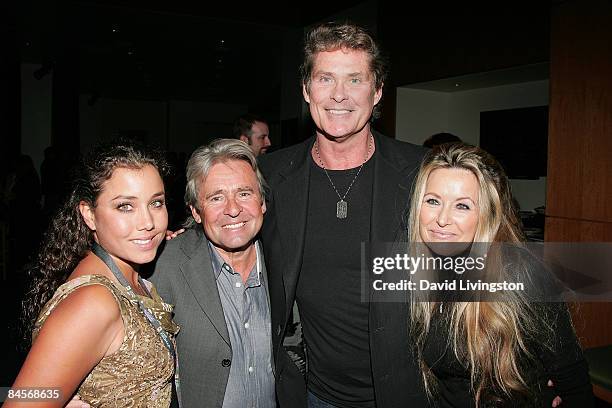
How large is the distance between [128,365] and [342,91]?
1.30m

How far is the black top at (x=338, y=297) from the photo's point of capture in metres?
2.01

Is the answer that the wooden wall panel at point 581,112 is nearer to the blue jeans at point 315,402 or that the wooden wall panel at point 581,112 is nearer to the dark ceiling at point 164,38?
the blue jeans at point 315,402

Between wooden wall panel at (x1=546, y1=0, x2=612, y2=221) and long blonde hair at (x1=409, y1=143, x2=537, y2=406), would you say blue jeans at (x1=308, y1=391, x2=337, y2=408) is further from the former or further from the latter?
wooden wall panel at (x1=546, y1=0, x2=612, y2=221)

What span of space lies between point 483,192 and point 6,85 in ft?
25.5

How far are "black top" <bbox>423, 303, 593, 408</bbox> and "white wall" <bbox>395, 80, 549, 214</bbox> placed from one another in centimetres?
426

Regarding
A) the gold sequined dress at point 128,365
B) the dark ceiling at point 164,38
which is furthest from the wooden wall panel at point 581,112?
the dark ceiling at point 164,38

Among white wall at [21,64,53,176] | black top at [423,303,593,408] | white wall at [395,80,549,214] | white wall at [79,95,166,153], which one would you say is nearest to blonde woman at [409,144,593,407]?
black top at [423,303,593,408]

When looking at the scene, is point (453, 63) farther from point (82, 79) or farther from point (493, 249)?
point (82, 79)

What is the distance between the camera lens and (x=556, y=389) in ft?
5.41

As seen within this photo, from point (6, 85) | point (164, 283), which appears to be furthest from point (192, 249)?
point (6, 85)

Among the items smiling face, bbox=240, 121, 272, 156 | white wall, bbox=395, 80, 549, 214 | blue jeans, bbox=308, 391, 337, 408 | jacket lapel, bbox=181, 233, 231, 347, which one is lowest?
blue jeans, bbox=308, 391, 337, 408

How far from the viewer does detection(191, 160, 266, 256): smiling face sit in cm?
197

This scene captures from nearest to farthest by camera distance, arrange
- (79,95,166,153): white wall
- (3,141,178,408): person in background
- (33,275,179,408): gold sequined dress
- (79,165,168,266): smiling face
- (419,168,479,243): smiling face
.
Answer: (3,141,178,408): person in background
(33,275,179,408): gold sequined dress
(79,165,168,266): smiling face
(419,168,479,243): smiling face
(79,95,166,153): white wall

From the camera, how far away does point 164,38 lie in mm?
9453
